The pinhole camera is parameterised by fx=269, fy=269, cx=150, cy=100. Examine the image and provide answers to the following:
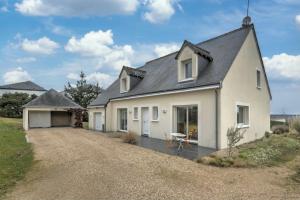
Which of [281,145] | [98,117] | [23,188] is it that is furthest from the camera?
[98,117]

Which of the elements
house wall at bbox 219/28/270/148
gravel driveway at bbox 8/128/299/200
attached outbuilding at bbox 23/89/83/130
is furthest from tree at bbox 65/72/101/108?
gravel driveway at bbox 8/128/299/200

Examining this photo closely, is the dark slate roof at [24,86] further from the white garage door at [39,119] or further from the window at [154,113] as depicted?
the window at [154,113]

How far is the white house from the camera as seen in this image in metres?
14.6

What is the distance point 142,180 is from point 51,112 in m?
30.5

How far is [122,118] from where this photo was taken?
82.3 ft

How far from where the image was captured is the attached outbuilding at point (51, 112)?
3284 centimetres

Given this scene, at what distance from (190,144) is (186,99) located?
270 cm

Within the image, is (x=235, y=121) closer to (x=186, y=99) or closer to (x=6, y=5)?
(x=186, y=99)

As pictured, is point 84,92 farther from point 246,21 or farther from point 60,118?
point 246,21

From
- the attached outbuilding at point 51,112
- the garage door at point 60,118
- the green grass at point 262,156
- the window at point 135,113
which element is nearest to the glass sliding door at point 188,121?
the green grass at point 262,156

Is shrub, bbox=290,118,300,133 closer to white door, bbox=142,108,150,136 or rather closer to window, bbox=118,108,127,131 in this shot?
white door, bbox=142,108,150,136

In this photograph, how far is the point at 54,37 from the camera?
853 inches

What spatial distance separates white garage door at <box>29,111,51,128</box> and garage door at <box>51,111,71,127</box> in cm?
86

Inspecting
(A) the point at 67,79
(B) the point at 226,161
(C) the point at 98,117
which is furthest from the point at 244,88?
(A) the point at 67,79
